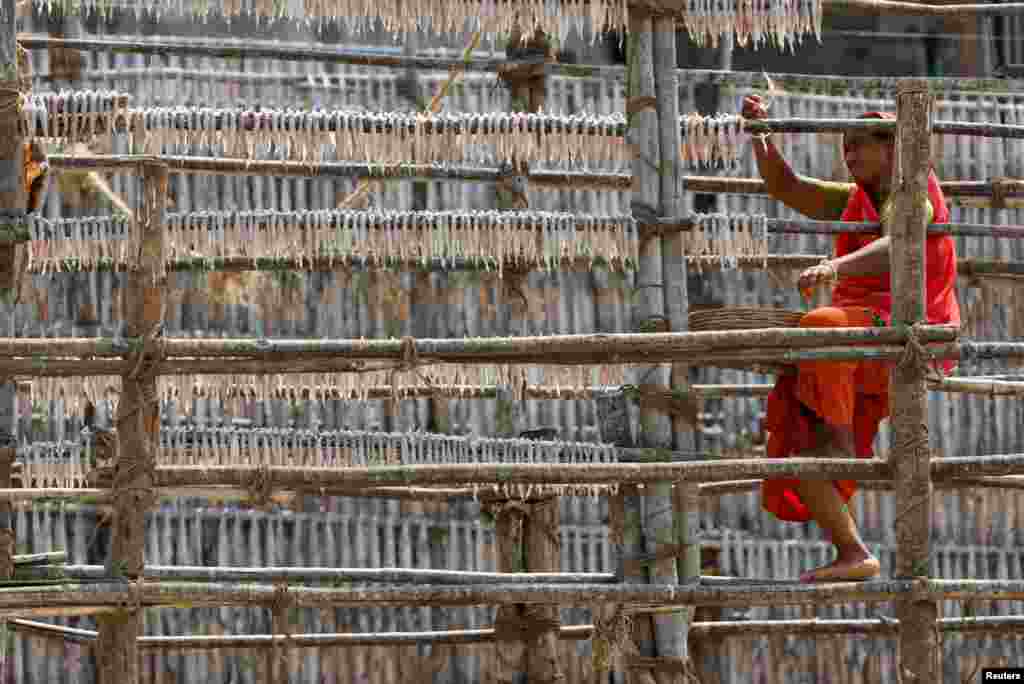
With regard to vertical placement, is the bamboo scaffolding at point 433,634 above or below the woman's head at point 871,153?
below

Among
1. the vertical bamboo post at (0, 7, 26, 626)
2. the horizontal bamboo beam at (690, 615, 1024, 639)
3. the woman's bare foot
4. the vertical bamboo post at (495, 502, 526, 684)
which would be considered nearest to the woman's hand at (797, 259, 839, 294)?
the woman's bare foot

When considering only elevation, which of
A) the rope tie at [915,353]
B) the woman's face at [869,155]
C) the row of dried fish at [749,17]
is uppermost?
the row of dried fish at [749,17]

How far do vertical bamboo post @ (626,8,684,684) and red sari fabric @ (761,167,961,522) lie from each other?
0.34 metres

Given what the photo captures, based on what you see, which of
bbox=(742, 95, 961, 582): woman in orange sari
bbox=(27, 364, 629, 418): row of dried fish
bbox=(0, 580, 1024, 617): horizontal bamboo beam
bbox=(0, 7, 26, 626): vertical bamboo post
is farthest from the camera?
bbox=(27, 364, 629, 418): row of dried fish

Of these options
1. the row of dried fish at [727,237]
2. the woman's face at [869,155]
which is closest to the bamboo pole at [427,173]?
the row of dried fish at [727,237]

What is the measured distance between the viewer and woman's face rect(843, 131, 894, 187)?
22.4 feet

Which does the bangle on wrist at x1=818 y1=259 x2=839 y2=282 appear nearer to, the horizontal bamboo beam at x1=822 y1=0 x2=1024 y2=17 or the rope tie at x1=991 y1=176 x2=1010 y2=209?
the rope tie at x1=991 y1=176 x2=1010 y2=209

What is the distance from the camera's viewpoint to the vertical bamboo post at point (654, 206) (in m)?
6.56

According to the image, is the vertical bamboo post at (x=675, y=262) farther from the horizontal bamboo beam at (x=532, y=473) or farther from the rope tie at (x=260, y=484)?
the rope tie at (x=260, y=484)

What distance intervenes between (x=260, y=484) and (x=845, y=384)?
168 centimetres

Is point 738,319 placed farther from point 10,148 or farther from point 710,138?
point 10,148

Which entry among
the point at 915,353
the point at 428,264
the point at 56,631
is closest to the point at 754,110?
the point at 915,353

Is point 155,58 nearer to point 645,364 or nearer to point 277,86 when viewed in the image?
point 277,86

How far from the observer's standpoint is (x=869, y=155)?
22.4 feet
